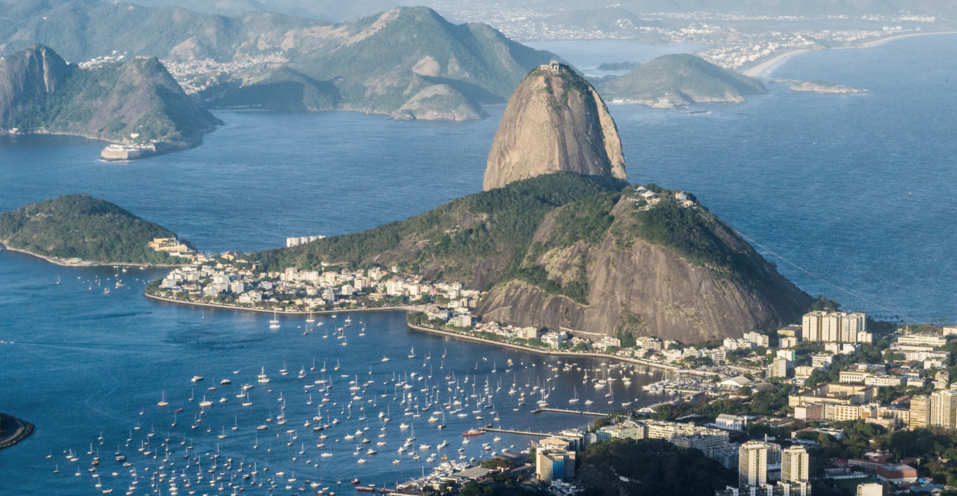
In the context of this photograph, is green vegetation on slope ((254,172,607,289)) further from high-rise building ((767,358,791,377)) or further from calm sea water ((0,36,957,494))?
high-rise building ((767,358,791,377))

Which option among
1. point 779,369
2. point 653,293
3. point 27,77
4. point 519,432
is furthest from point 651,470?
point 27,77

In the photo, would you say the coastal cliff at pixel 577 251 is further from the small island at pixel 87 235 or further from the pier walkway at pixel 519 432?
the pier walkway at pixel 519 432

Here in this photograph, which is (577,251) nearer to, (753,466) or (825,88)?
(753,466)

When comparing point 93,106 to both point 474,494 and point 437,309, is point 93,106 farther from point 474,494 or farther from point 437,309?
point 474,494

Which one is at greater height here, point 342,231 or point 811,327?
point 342,231

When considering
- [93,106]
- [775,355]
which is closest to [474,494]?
[775,355]
